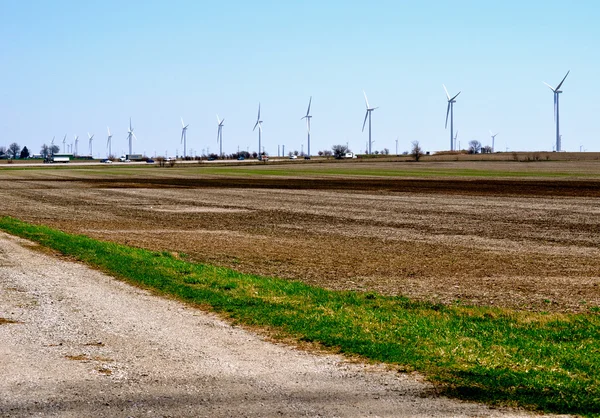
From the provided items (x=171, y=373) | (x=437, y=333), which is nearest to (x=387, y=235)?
(x=437, y=333)

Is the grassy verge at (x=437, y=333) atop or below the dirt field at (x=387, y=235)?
atop

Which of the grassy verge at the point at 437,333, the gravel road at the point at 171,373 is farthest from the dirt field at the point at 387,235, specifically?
the gravel road at the point at 171,373

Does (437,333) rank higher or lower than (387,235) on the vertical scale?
higher

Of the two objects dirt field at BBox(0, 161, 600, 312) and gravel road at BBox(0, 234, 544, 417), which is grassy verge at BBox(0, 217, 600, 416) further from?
dirt field at BBox(0, 161, 600, 312)

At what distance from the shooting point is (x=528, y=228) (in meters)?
36.1

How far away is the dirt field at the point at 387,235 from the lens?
20312mm

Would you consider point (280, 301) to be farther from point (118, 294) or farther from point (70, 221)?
point (70, 221)

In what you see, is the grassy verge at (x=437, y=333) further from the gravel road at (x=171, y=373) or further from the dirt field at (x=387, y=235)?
the dirt field at (x=387, y=235)

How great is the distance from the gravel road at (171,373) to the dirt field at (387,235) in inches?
257

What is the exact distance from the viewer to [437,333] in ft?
43.0

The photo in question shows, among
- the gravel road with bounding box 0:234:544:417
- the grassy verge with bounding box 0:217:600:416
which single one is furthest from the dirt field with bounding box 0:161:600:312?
the gravel road with bounding box 0:234:544:417

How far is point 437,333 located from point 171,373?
4.32 metres

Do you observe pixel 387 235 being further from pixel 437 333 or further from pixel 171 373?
pixel 171 373

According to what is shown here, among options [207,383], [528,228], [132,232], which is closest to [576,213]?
[528,228]
